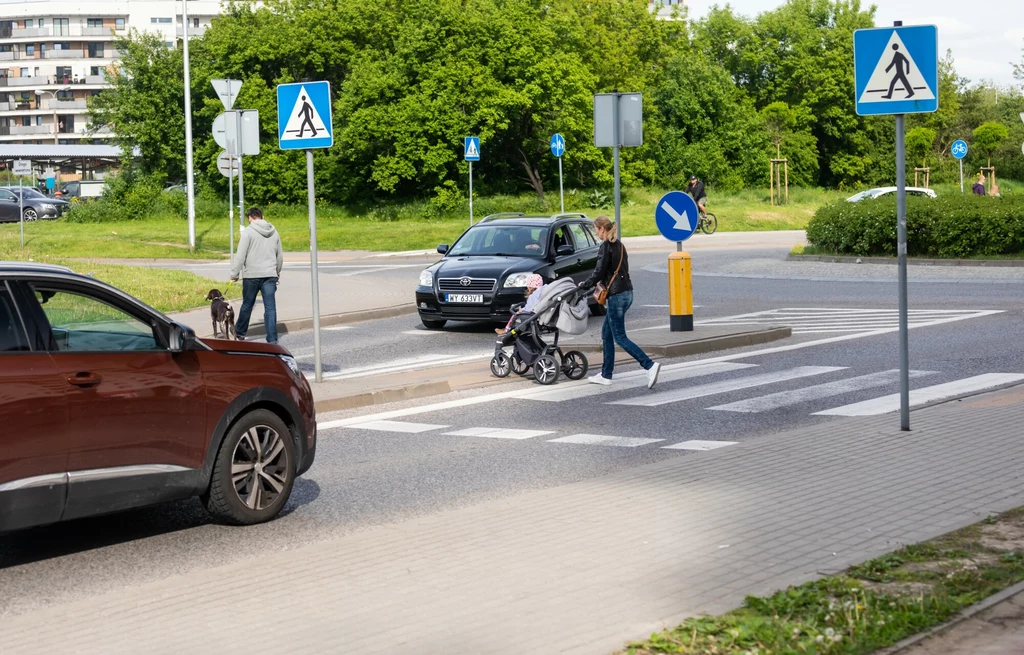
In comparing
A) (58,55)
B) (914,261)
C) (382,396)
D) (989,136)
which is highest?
(58,55)

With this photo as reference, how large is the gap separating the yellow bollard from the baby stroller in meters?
2.89

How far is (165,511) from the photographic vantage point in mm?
8367

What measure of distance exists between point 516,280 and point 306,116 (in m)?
6.22

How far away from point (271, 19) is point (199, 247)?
74.3 ft

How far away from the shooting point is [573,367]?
47.5 ft

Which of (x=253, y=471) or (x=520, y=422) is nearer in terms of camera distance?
(x=253, y=471)

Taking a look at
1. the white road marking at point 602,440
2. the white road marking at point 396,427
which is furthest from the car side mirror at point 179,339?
the white road marking at point 396,427

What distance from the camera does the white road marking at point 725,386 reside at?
12688mm

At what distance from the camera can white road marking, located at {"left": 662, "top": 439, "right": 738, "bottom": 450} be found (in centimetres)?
1013

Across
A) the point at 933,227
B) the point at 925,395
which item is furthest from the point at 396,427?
the point at 933,227

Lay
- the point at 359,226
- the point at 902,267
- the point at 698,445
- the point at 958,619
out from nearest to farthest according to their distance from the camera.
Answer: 1. the point at 958,619
2. the point at 902,267
3. the point at 698,445
4. the point at 359,226

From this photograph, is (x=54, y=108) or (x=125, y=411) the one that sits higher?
(x=54, y=108)

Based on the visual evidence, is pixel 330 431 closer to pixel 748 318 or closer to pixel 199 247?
pixel 748 318

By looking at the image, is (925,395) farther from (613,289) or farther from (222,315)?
(222,315)
